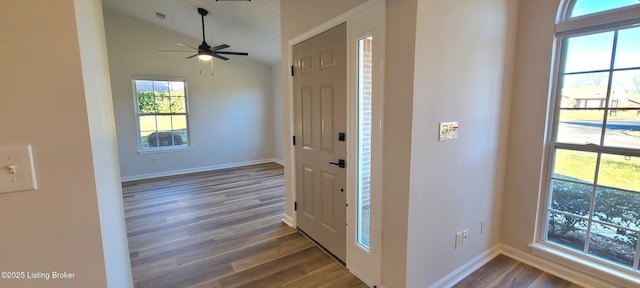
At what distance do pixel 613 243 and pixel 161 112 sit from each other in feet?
22.6

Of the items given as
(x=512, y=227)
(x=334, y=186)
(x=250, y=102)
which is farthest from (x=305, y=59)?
(x=250, y=102)

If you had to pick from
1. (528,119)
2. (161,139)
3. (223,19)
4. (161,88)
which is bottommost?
(161,139)

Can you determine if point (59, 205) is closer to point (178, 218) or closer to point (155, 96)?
point (178, 218)

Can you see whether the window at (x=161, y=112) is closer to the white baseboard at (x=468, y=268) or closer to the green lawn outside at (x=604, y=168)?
the white baseboard at (x=468, y=268)

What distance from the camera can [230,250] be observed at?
2666 millimetres

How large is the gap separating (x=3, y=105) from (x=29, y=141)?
0.34 feet

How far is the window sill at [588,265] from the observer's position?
193cm

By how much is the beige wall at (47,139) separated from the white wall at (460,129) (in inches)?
62.2

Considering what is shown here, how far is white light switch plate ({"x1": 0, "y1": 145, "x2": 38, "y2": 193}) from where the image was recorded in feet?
2.25

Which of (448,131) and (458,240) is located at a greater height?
(448,131)

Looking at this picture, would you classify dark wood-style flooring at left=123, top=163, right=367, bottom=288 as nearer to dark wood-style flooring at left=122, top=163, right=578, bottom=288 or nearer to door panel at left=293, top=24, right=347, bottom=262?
dark wood-style flooring at left=122, top=163, right=578, bottom=288

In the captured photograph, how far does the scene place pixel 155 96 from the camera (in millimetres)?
5535

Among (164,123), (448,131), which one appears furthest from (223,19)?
(448,131)

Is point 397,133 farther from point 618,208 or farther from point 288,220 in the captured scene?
point 288,220
